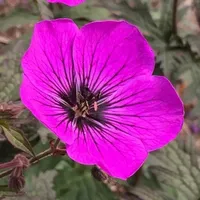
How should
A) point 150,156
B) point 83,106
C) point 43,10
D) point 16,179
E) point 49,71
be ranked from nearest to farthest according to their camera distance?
point 16,179
point 49,71
point 83,106
point 43,10
point 150,156

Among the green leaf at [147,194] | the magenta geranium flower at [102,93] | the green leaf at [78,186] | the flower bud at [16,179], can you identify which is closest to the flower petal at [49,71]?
the magenta geranium flower at [102,93]

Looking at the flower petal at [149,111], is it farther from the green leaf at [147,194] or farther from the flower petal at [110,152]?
the green leaf at [147,194]

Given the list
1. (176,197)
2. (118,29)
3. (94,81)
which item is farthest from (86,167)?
(118,29)

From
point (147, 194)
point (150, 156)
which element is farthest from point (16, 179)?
point (150, 156)

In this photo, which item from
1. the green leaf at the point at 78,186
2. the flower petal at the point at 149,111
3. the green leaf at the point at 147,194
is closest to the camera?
the flower petal at the point at 149,111

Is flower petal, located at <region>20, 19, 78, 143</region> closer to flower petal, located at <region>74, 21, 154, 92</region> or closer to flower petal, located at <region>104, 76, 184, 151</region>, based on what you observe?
flower petal, located at <region>74, 21, 154, 92</region>

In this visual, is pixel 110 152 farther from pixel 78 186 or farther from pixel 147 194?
pixel 78 186
